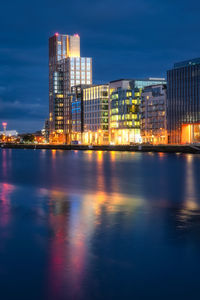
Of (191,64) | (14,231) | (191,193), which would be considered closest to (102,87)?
(191,64)

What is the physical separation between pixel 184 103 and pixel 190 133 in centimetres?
1079

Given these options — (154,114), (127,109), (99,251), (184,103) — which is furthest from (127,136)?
(99,251)

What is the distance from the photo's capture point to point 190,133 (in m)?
150

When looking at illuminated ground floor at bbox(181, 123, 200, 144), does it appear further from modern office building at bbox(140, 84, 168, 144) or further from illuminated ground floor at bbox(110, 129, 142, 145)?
illuminated ground floor at bbox(110, 129, 142, 145)

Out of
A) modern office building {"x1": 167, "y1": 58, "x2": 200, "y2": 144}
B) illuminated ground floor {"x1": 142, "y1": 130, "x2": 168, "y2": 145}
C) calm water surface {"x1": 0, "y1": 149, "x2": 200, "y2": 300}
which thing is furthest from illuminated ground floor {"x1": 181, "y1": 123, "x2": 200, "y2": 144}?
calm water surface {"x1": 0, "y1": 149, "x2": 200, "y2": 300}

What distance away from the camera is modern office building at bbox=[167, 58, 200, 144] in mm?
148250

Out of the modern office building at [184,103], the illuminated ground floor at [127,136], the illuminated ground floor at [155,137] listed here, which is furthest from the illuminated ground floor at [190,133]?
the illuminated ground floor at [127,136]

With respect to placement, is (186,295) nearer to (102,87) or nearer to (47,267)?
(47,267)

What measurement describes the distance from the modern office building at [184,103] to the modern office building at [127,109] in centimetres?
2421

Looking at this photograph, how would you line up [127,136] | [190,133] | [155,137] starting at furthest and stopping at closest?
[127,136], [155,137], [190,133]

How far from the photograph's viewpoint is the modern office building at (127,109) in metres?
179

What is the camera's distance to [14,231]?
16500mm

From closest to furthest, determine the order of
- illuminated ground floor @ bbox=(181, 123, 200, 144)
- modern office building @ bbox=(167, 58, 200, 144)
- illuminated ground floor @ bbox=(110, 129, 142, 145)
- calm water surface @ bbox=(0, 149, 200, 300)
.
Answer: calm water surface @ bbox=(0, 149, 200, 300)
illuminated ground floor @ bbox=(181, 123, 200, 144)
modern office building @ bbox=(167, 58, 200, 144)
illuminated ground floor @ bbox=(110, 129, 142, 145)

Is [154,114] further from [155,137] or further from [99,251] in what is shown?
[99,251]
